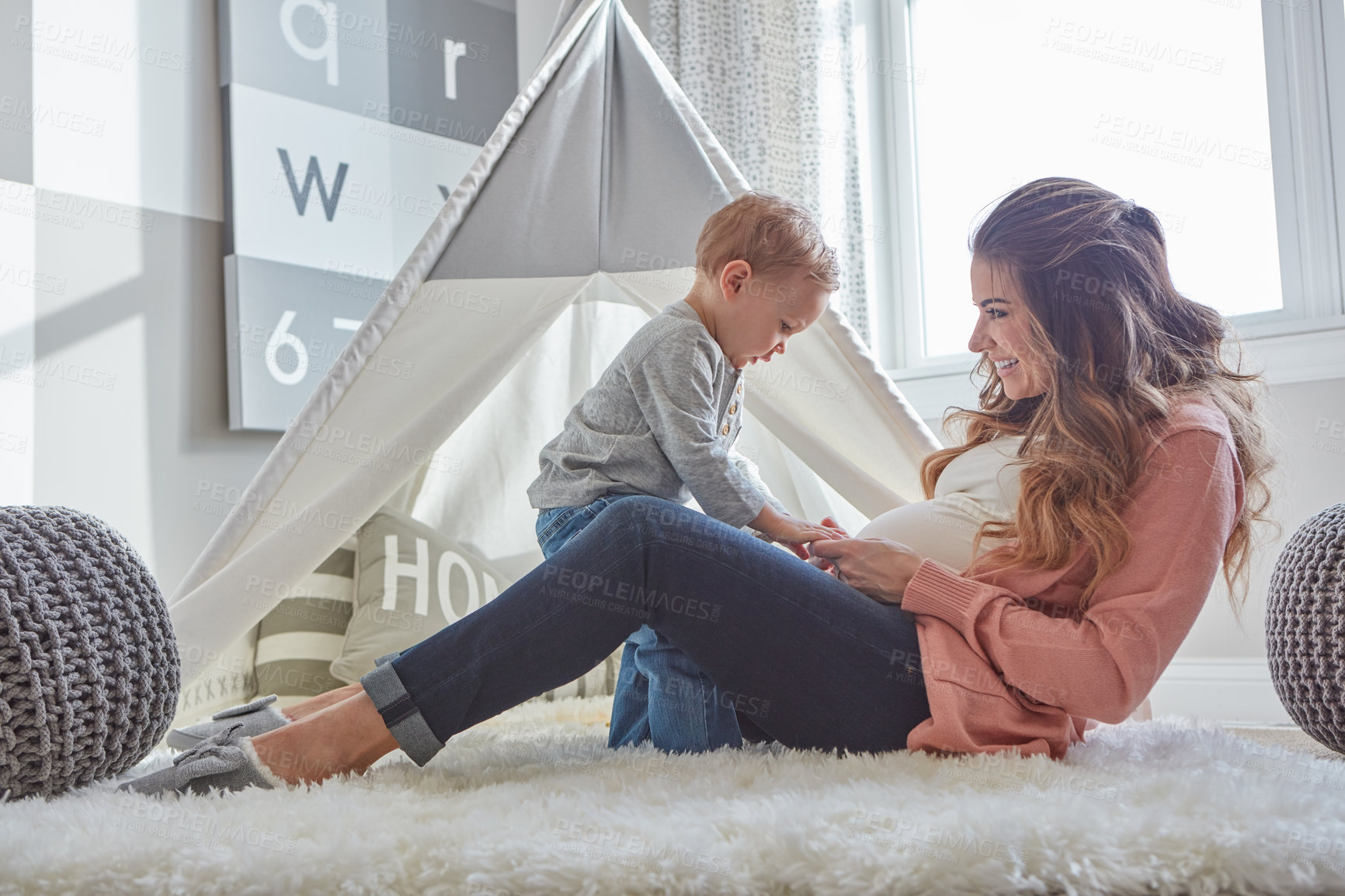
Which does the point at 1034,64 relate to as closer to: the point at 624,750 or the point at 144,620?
the point at 624,750

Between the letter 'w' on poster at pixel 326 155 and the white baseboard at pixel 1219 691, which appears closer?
the white baseboard at pixel 1219 691

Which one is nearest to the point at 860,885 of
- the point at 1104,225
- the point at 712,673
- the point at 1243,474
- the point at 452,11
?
the point at 712,673

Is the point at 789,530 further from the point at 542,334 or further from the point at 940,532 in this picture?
the point at 542,334

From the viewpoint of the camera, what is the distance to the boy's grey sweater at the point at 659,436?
4.27 ft

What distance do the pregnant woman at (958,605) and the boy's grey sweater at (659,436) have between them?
0.25 meters

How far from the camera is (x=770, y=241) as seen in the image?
54.9 inches

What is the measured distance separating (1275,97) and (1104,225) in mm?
1310

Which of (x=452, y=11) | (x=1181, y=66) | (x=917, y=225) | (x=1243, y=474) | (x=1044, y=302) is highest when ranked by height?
(x=452, y=11)

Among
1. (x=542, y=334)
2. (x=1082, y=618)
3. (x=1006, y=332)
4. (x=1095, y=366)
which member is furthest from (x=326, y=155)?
(x=1082, y=618)

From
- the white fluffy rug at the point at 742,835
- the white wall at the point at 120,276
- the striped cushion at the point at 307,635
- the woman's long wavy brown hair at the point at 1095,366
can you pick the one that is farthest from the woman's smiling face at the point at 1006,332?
the white wall at the point at 120,276

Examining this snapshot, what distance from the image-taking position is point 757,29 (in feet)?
8.14

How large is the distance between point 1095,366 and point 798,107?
5.21ft

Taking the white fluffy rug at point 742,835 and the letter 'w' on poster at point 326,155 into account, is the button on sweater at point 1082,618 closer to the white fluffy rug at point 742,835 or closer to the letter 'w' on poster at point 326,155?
the white fluffy rug at point 742,835

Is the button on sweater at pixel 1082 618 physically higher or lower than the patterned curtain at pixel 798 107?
lower
